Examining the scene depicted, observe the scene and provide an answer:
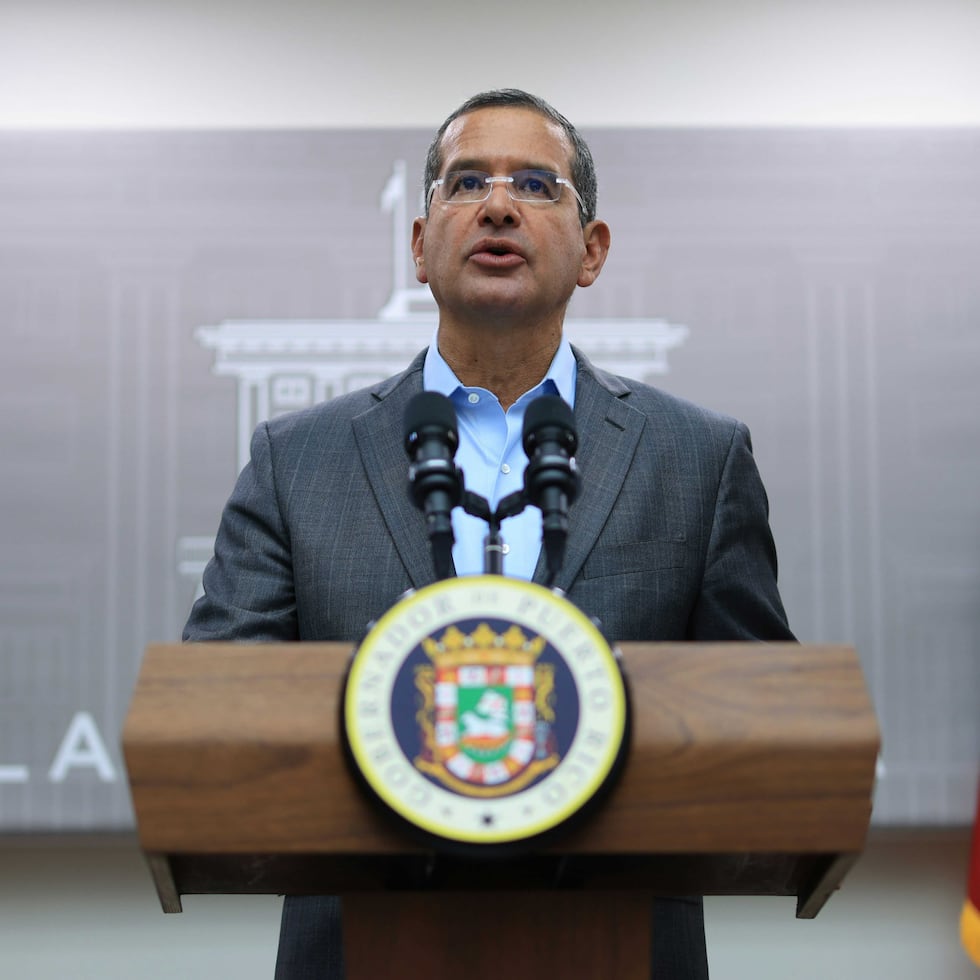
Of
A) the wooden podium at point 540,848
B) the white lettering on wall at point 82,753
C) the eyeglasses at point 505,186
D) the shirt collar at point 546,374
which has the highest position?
the eyeglasses at point 505,186

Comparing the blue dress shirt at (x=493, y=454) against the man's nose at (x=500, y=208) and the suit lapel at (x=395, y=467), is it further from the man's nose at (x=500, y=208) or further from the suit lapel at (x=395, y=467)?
the man's nose at (x=500, y=208)

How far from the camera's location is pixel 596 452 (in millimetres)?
1604

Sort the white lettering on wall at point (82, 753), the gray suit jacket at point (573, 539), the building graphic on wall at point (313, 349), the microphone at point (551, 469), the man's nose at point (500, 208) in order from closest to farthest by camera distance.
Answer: the microphone at point (551, 469) < the gray suit jacket at point (573, 539) < the man's nose at point (500, 208) < the white lettering on wall at point (82, 753) < the building graphic on wall at point (313, 349)

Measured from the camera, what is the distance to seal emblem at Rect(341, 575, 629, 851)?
0.87 metres

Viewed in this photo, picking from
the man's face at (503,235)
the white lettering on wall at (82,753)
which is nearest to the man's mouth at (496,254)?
the man's face at (503,235)

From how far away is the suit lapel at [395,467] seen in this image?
4.93ft

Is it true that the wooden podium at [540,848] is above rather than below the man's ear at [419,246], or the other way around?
A: below

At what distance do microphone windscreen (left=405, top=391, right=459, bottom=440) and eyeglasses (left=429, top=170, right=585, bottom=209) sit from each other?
64 centimetres

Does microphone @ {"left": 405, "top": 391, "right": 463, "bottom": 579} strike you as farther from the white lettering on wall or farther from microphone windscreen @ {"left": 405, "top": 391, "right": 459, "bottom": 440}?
the white lettering on wall

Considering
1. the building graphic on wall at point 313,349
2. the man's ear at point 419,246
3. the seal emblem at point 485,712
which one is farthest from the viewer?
the building graphic on wall at point 313,349

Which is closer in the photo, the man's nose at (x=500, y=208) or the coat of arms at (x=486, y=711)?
the coat of arms at (x=486, y=711)

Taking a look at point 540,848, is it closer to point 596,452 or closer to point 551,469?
point 551,469

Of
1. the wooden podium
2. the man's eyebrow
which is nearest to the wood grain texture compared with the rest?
the wooden podium

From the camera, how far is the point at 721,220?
3.29 m
